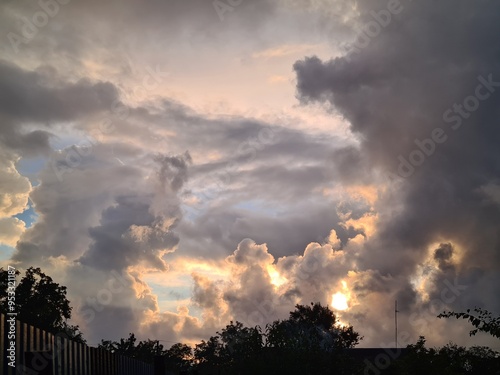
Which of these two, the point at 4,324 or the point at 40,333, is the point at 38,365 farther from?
the point at 40,333

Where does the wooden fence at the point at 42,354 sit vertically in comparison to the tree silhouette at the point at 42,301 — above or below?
below

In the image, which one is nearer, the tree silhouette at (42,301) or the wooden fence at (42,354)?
the wooden fence at (42,354)

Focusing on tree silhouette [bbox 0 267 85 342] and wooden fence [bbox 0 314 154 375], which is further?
tree silhouette [bbox 0 267 85 342]

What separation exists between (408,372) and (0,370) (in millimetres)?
28039

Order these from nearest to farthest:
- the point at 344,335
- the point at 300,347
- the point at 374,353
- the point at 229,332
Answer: the point at 300,347, the point at 374,353, the point at 344,335, the point at 229,332

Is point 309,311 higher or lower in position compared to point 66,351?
higher

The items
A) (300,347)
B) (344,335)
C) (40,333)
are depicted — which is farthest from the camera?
(344,335)

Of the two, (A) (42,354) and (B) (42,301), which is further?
(B) (42,301)

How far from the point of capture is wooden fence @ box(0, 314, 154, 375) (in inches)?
282

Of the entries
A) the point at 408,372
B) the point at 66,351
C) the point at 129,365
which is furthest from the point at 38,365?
the point at 408,372

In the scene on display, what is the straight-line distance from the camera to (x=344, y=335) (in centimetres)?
12469

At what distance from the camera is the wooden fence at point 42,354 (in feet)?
23.5

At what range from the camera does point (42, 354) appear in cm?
718

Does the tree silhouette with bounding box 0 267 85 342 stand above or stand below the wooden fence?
above
